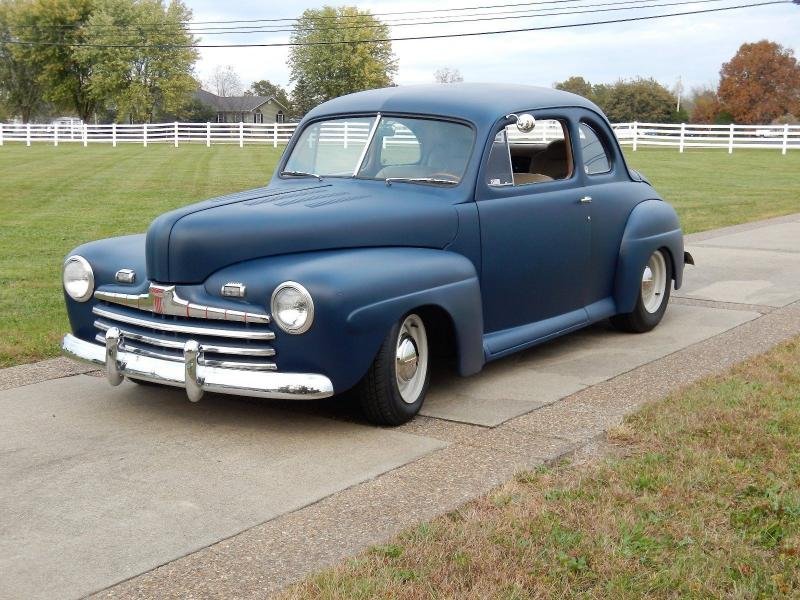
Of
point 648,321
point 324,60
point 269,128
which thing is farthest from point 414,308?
point 324,60

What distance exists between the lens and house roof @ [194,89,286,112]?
105000 mm

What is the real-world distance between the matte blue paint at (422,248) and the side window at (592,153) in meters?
0.06

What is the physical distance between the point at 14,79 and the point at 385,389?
300 feet

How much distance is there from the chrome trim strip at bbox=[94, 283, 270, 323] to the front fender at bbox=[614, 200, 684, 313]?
3.16m

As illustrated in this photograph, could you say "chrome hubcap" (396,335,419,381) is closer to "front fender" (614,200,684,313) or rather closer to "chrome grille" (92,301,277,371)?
"chrome grille" (92,301,277,371)

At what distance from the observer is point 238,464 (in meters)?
4.52

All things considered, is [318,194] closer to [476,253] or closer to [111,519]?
[476,253]

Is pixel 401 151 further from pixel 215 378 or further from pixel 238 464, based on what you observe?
pixel 238 464

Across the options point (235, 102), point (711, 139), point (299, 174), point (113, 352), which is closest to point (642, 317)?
point (299, 174)

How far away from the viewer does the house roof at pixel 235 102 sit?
344 ft

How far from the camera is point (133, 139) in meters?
47.8

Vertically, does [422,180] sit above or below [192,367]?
above

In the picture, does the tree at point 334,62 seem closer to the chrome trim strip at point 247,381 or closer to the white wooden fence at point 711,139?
the white wooden fence at point 711,139

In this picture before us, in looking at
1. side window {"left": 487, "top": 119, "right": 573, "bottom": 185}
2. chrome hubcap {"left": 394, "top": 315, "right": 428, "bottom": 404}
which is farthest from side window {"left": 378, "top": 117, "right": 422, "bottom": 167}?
chrome hubcap {"left": 394, "top": 315, "right": 428, "bottom": 404}
